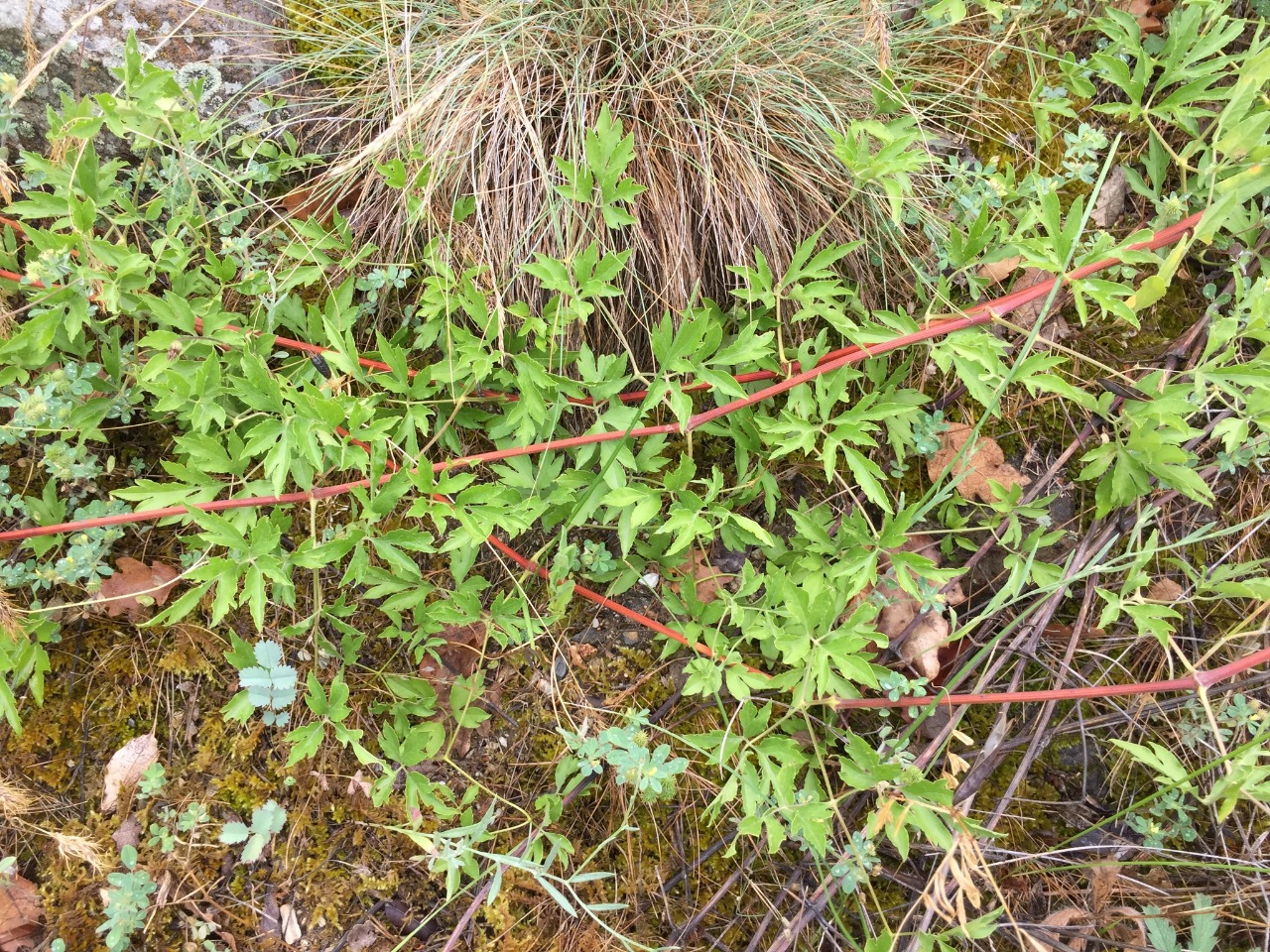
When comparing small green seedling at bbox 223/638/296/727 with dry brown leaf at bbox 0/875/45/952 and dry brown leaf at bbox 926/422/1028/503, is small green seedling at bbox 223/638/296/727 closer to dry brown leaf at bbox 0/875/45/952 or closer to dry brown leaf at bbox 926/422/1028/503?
dry brown leaf at bbox 0/875/45/952

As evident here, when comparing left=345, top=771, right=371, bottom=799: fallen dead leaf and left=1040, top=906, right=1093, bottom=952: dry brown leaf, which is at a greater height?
left=345, top=771, right=371, bottom=799: fallen dead leaf

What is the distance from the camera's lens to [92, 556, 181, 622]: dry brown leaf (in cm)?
246

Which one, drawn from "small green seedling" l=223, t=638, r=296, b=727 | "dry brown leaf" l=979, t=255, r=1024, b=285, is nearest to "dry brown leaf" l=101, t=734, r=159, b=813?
"small green seedling" l=223, t=638, r=296, b=727

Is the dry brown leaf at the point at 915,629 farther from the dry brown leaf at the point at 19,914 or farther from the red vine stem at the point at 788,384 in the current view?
the dry brown leaf at the point at 19,914

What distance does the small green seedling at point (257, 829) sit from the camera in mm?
2145

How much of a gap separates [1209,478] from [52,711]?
151 inches

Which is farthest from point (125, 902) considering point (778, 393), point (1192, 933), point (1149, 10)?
point (1149, 10)

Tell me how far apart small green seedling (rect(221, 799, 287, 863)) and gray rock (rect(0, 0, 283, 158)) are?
209 cm

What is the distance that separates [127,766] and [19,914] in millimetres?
467

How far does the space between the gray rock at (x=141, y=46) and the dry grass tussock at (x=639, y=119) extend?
199 millimetres

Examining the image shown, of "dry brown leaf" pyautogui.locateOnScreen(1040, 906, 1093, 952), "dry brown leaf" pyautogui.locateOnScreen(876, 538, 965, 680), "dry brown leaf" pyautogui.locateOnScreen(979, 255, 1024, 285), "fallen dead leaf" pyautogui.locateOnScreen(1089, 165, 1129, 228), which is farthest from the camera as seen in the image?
"fallen dead leaf" pyautogui.locateOnScreen(1089, 165, 1129, 228)

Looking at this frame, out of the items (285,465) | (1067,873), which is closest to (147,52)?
(285,465)

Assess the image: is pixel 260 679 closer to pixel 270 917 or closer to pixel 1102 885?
pixel 270 917

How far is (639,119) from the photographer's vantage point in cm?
248
